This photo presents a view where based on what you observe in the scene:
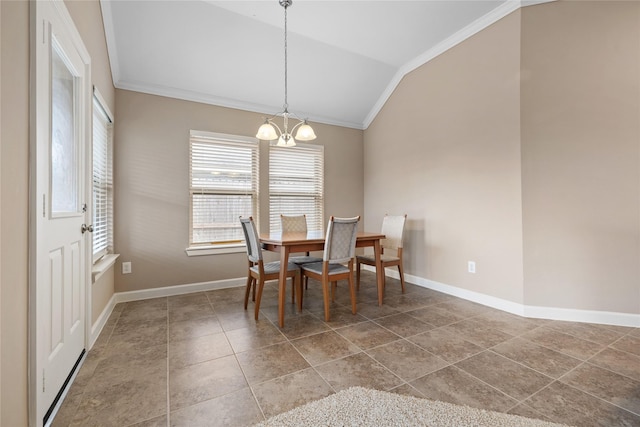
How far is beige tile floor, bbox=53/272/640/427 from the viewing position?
1.48 metres

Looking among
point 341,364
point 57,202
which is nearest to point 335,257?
point 341,364

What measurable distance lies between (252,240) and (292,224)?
3.21ft

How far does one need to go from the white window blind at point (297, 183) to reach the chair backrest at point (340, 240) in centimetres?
164

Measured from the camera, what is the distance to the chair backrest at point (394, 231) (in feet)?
11.8

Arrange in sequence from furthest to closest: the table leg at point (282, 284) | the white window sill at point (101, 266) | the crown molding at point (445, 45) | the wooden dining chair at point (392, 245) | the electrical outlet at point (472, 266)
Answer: the wooden dining chair at point (392, 245) < the electrical outlet at point (472, 266) < the crown molding at point (445, 45) < the table leg at point (282, 284) < the white window sill at point (101, 266)

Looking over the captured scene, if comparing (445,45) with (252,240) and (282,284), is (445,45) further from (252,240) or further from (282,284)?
(282,284)

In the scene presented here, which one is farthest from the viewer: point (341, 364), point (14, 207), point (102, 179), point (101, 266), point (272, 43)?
point (272, 43)

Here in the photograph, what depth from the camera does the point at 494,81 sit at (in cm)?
290

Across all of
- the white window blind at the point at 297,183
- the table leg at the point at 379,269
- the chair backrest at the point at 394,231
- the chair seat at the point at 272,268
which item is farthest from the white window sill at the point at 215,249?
the chair backrest at the point at 394,231

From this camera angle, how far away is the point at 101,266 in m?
2.46

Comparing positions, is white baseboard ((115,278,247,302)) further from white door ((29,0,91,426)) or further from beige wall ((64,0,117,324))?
white door ((29,0,91,426))

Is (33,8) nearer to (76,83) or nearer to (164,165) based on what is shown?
(76,83)

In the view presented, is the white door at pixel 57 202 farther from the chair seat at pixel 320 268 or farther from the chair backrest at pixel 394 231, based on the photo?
the chair backrest at pixel 394 231

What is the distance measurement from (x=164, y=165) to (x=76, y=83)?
1516mm
